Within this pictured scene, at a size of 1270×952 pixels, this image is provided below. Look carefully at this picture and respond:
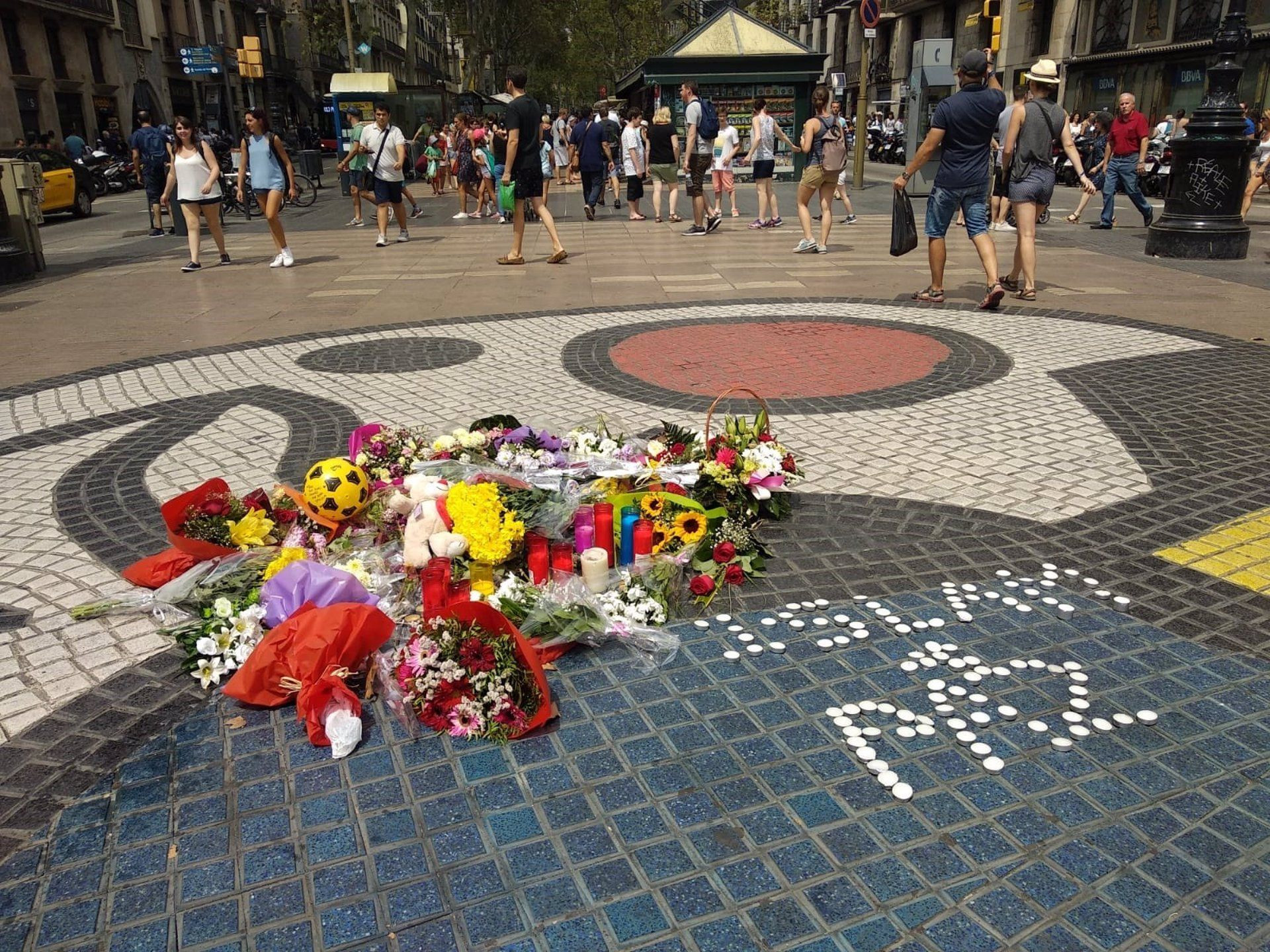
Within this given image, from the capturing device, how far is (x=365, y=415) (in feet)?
18.9

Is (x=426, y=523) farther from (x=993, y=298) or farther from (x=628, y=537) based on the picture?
(x=993, y=298)

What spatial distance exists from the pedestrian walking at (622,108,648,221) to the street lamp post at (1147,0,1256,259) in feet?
27.6

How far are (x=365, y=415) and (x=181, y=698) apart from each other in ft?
9.85

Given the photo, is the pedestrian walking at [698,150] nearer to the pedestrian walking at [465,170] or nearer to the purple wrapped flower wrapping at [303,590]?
the pedestrian walking at [465,170]

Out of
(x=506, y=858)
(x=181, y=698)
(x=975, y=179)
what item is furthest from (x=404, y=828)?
(x=975, y=179)

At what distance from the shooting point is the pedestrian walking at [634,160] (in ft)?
53.4

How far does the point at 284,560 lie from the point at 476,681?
1.11 meters

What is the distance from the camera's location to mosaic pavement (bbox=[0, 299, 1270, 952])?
211 cm

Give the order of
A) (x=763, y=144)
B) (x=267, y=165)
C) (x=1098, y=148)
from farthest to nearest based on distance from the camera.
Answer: (x=1098, y=148), (x=763, y=144), (x=267, y=165)

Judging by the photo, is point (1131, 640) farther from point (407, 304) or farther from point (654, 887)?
point (407, 304)

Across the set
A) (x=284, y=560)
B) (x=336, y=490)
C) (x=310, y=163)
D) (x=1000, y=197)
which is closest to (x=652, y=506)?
(x=336, y=490)

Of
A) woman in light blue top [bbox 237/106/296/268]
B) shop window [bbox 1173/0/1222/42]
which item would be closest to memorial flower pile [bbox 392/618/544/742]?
woman in light blue top [bbox 237/106/296/268]

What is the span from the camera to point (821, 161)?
37.7 feet

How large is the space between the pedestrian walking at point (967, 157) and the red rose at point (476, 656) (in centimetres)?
617
